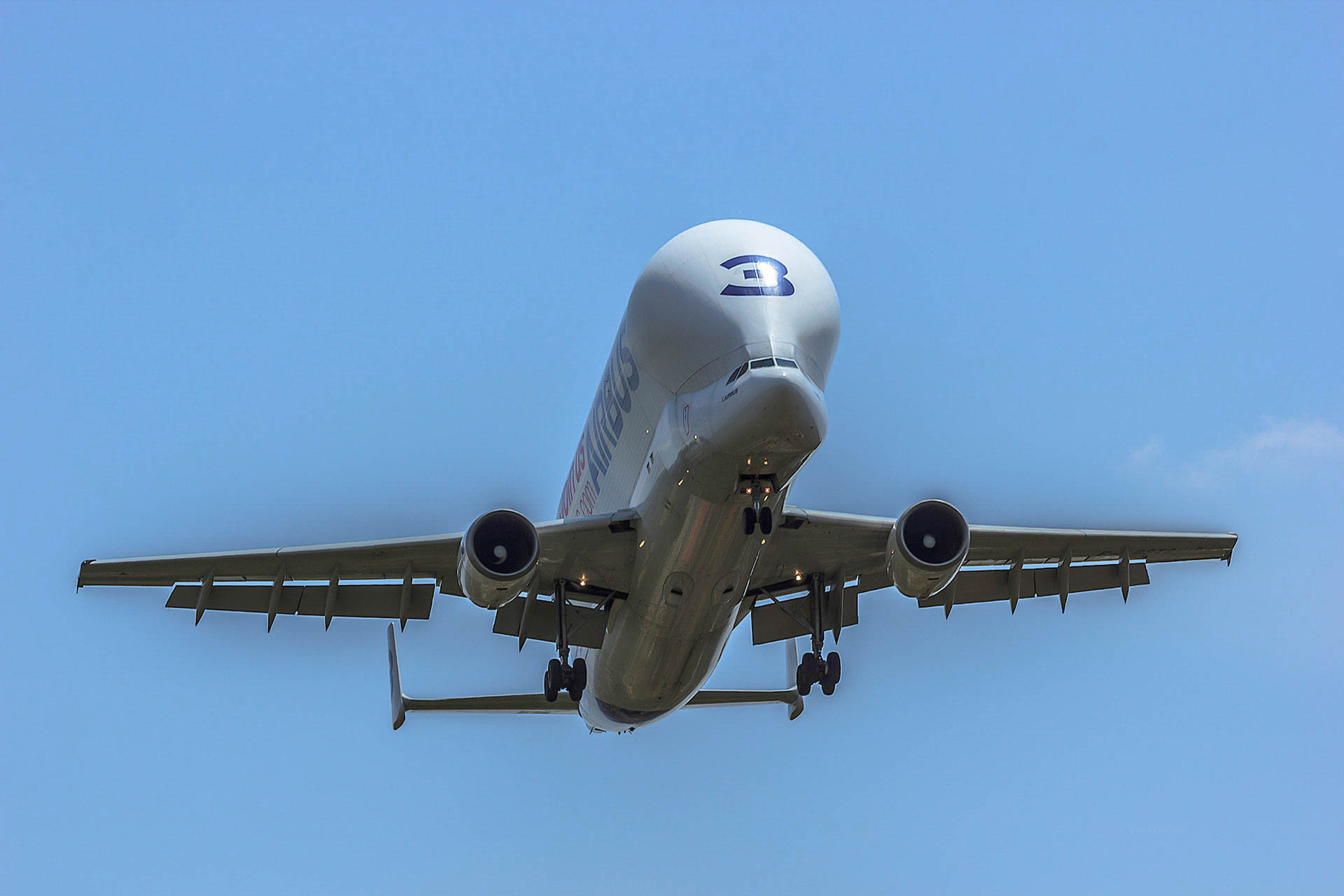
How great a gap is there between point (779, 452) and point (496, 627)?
8787 mm

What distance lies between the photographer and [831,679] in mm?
24781

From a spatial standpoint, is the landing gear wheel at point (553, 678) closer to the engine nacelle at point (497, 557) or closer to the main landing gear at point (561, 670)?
the main landing gear at point (561, 670)

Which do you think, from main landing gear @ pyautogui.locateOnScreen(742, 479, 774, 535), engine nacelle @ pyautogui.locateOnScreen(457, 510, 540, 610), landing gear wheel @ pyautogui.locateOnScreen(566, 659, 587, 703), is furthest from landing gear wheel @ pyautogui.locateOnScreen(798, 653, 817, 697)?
engine nacelle @ pyautogui.locateOnScreen(457, 510, 540, 610)

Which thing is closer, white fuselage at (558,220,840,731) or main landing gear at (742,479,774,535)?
white fuselage at (558,220,840,731)

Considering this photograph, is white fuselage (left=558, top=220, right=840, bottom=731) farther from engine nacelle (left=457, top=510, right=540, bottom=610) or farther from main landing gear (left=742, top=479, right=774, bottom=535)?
engine nacelle (left=457, top=510, right=540, bottom=610)

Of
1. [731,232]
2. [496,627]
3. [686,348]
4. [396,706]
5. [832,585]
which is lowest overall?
[396,706]

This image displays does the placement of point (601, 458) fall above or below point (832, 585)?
above

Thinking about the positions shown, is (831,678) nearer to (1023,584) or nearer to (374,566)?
(1023,584)

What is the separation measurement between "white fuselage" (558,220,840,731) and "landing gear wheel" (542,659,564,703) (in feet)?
4.50

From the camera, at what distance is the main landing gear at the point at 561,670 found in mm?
23969

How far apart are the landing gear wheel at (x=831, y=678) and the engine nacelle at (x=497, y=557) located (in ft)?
20.3

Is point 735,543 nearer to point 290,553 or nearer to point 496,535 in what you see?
point 496,535

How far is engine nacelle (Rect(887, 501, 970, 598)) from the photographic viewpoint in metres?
21.9

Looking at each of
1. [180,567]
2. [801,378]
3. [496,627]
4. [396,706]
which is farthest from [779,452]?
[396,706]
